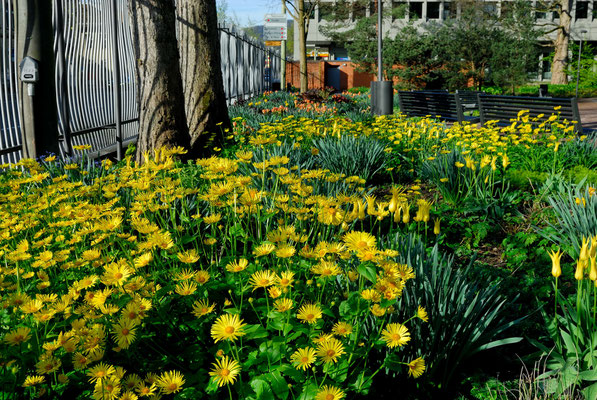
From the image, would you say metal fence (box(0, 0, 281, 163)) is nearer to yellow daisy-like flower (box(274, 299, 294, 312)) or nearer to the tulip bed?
the tulip bed

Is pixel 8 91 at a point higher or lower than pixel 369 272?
higher

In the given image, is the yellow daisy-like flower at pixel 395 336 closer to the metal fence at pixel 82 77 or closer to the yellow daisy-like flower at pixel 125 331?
the yellow daisy-like flower at pixel 125 331

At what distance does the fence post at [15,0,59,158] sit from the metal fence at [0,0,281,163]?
0.84ft

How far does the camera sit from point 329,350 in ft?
4.97

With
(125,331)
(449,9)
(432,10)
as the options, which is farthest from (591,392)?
(432,10)

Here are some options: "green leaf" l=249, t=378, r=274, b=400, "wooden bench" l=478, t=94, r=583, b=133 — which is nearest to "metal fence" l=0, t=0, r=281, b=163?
"green leaf" l=249, t=378, r=274, b=400

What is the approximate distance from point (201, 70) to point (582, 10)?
55679 mm

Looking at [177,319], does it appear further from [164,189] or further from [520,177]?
[520,177]

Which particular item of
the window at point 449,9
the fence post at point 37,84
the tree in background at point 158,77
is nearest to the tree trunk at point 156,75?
the tree in background at point 158,77

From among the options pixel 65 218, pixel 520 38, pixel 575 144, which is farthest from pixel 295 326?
pixel 520 38

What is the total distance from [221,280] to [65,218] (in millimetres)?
957

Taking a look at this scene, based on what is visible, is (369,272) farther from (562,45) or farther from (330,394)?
(562,45)

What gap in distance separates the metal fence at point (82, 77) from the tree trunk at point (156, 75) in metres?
0.93

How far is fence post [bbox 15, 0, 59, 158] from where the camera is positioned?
5074 mm
